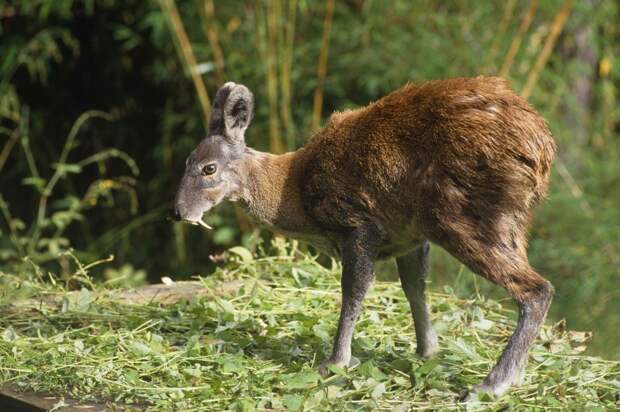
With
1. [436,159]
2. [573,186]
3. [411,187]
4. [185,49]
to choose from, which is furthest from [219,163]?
[573,186]

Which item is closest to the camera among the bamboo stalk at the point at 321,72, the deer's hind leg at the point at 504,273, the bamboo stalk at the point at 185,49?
the deer's hind leg at the point at 504,273

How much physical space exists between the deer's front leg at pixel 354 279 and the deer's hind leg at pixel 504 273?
1.28ft

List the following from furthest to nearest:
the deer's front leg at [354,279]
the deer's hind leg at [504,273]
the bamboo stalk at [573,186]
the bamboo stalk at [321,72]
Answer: the bamboo stalk at [573,186] → the bamboo stalk at [321,72] → the deer's front leg at [354,279] → the deer's hind leg at [504,273]

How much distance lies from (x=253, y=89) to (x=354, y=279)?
392cm

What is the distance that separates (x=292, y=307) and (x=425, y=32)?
3485 mm

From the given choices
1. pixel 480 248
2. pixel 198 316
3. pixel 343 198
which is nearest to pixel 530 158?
pixel 480 248

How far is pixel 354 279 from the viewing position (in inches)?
174

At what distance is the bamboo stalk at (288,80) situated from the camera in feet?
24.2

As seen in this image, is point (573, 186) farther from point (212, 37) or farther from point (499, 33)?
point (212, 37)

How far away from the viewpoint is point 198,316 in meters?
5.15

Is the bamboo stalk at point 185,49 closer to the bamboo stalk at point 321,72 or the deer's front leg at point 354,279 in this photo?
the bamboo stalk at point 321,72

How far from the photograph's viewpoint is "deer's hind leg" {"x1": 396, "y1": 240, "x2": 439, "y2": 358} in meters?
4.60

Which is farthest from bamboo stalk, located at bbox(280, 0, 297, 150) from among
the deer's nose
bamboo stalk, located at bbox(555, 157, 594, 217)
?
the deer's nose

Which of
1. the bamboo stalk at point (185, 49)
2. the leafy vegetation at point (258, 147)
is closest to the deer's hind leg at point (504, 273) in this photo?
the leafy vegetation at point (258, 147)
